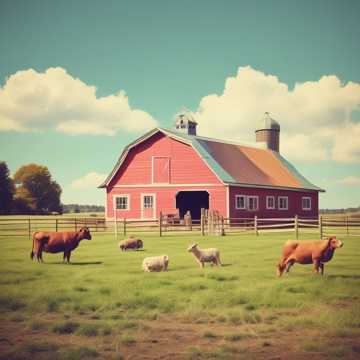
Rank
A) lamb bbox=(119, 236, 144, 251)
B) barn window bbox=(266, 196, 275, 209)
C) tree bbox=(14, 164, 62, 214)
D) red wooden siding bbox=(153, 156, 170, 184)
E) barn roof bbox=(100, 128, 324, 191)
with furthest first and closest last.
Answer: tree bbox=(14, 164, 62, 214) < barn window bbox=(266, 196, 275, 209) < red wooden siding bbox=(153, 156, 170, 184) < barn roof bbox=(100, 128, 324, 191) < lamb bbox=(119, 236, 144, 251)

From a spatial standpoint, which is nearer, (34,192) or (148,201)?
(148,201)

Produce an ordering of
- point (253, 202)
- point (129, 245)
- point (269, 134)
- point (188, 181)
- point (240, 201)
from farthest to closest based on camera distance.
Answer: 1. point (269, 134)
2. point (253, 202)
3. point (240, 201)
4. point (188, 181)
5. point (129, 245)

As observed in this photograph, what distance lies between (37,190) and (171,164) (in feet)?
152

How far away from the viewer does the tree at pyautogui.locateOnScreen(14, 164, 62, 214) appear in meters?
76.4

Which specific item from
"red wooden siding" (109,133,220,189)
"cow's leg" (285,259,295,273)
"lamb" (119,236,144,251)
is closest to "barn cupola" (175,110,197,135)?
"red wooden siding" (109,133,220,189)

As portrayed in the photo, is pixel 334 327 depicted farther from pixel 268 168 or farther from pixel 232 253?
pixel 268 168

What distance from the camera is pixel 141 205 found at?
38938mm

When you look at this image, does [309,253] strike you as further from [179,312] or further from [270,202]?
[270,202]

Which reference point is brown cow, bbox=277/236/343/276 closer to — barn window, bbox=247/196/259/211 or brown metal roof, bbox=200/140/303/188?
brown metal roof, bbox=200/140/303/188

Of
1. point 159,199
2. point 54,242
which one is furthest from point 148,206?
point 54,242

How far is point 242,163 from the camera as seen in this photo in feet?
137

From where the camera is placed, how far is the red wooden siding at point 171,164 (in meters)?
37.3

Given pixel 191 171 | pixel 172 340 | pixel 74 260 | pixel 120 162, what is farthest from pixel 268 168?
pixel 172 340

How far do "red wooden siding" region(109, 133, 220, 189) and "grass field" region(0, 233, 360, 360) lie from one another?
21.5 metres
